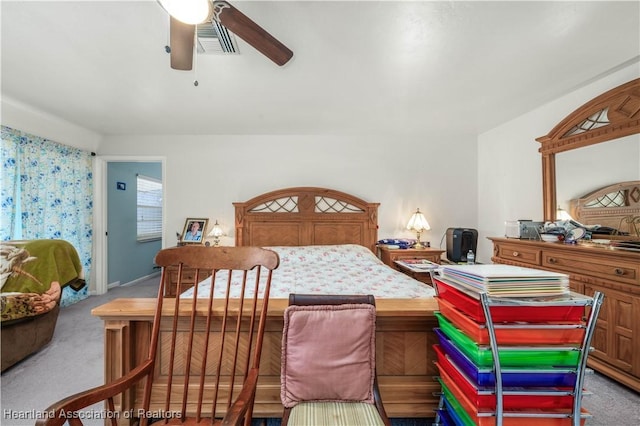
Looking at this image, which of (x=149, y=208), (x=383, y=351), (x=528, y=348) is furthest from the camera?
(x=149, y=208)

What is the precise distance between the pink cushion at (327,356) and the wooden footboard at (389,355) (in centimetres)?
19

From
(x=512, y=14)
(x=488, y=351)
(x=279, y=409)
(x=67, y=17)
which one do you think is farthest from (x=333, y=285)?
(x=67, y=17)

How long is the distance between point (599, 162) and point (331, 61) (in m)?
2.53

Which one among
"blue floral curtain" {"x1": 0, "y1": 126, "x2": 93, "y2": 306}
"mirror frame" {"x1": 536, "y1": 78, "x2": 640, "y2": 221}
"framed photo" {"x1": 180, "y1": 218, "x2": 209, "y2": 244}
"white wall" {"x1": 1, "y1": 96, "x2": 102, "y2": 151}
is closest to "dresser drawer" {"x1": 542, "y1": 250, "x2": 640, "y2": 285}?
"mirror frame" {"x1": 536, "y1": 78, "x2": 640, "y2": 221}

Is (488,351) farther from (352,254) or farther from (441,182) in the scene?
(441,182)

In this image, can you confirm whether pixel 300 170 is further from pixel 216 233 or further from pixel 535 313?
pixel 535 313

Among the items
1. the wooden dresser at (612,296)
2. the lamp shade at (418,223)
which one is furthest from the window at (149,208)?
the wooden dresser at (612,296)

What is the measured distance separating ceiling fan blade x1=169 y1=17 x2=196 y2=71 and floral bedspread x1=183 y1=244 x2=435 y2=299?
1.55 metres

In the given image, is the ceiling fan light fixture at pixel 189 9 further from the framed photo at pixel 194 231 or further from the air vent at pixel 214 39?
the framed photo at pixel 194 231

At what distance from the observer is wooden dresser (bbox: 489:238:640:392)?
171 centimetres

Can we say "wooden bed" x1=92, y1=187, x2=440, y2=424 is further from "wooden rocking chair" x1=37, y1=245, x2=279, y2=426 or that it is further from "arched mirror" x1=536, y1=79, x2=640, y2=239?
"arched mirror" x1=536, y1=79, x2=640, y2=239

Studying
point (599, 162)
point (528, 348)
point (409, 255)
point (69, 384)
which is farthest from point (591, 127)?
point (69, 384)

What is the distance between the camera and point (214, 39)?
1703 mm

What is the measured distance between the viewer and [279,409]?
1328mm
